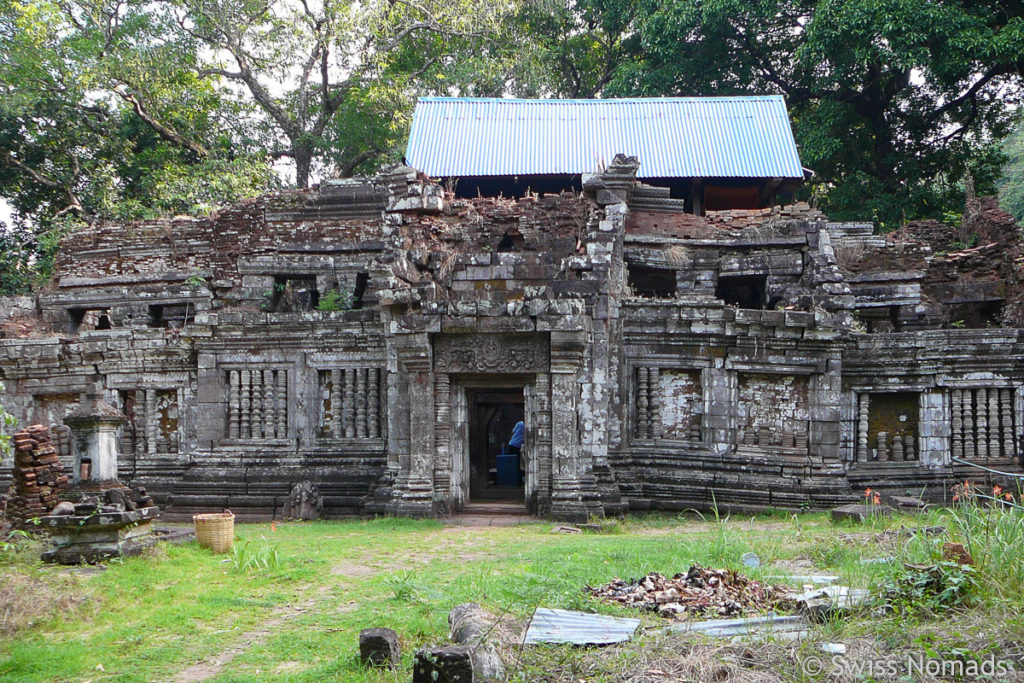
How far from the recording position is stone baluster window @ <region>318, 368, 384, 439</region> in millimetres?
14031

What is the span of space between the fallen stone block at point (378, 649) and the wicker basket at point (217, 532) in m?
4.73

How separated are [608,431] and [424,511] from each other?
2.98m

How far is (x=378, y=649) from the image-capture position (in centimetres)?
588

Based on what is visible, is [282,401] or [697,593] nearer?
[697,593]

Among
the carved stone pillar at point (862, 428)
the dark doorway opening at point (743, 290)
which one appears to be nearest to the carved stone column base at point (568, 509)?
the carved stone pillar at point (862, 428)

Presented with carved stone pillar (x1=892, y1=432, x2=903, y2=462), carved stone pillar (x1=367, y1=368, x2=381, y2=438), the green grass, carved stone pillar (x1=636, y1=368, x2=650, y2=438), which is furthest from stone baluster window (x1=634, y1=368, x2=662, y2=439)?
carved stone pillar (x1=367, y1=368, x2=381, y2=438)

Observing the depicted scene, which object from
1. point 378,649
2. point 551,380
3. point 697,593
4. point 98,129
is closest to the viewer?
point 378,649

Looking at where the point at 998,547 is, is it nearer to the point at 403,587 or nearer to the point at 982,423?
the point at 403,587

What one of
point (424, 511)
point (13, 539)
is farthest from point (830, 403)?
point (13, 539)

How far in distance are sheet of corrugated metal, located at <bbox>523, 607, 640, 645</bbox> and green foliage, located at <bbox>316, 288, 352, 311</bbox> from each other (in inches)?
418

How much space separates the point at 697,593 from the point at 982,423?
8.34 meters

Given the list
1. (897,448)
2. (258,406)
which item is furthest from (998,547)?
(258,406)

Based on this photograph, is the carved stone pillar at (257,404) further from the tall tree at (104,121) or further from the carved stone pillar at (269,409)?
the tall tree at (104,121)

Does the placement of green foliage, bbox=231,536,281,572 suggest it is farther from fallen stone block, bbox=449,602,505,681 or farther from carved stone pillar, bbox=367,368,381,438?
carved stone pillar, bbox=367,368,381,438
